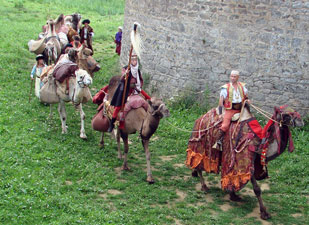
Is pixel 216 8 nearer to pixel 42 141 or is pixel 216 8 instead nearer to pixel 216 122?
pixel 216 122

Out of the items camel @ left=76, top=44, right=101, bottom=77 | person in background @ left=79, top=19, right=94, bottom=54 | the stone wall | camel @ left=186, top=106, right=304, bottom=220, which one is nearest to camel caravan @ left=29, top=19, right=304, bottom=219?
camel @ left=186, top=106, right=304, bottom=220

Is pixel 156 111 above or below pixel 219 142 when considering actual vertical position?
above

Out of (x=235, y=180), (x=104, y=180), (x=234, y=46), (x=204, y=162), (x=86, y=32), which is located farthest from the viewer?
Answer: (x=86, y=32)

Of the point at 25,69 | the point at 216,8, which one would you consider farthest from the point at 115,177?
the point at 25,69

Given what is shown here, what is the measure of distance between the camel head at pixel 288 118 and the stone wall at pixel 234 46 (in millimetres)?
4558

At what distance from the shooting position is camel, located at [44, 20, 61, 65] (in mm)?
15352

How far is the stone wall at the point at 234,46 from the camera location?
40.6 ft

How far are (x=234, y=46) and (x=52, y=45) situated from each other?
6.23m

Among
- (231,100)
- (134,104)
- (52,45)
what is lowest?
(134,104)

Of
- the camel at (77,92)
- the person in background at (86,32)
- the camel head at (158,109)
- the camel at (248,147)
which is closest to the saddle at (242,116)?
the camel at (248,147)

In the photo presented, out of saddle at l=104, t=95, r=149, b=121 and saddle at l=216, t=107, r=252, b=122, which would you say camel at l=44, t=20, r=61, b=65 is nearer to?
saddle at l=104, t=95, r=149, b=121

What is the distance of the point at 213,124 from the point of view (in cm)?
913

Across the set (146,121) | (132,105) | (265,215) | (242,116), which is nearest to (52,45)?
(132,105)

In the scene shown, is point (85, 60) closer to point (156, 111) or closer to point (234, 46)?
point (234, 46)
